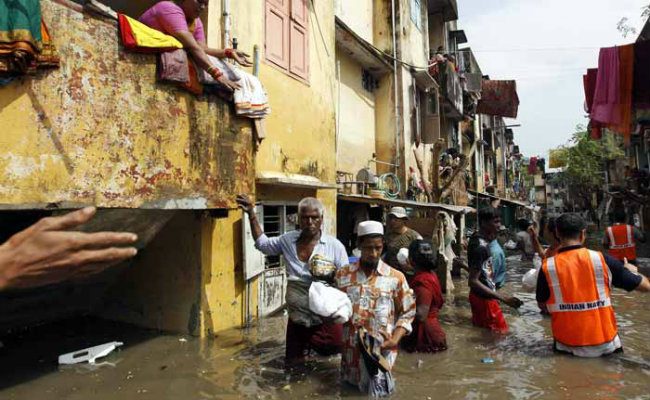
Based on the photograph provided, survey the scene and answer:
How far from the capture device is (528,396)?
155 inches

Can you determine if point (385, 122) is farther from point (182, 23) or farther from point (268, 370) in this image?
point (268, 370)

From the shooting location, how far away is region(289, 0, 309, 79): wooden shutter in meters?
7.91

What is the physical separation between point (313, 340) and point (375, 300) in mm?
1197

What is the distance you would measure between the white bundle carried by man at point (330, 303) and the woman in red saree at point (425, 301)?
129cm

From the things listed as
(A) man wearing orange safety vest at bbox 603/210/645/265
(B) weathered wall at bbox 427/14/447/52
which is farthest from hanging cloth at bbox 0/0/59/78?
(B) weathered wall at bbox 427/14/447/52

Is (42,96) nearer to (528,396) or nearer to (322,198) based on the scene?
(528,396)

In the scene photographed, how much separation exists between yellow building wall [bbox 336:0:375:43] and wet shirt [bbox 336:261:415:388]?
9.50m

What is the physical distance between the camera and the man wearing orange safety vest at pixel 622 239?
8922 millimetres

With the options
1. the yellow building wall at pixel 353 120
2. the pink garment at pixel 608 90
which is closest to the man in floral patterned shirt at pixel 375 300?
the yellow building wall at pixel 353 120

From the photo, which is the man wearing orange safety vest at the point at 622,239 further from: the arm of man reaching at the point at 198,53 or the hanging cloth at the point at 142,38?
the hanging cloth at the point at 142,38

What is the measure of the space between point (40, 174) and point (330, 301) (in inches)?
103

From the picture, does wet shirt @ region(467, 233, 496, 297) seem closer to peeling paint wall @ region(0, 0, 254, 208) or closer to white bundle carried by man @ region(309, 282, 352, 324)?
white bundle carried by man @ region(309, 282, 352, 324)

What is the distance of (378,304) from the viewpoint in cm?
347

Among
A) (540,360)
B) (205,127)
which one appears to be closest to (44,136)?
(205,127)
